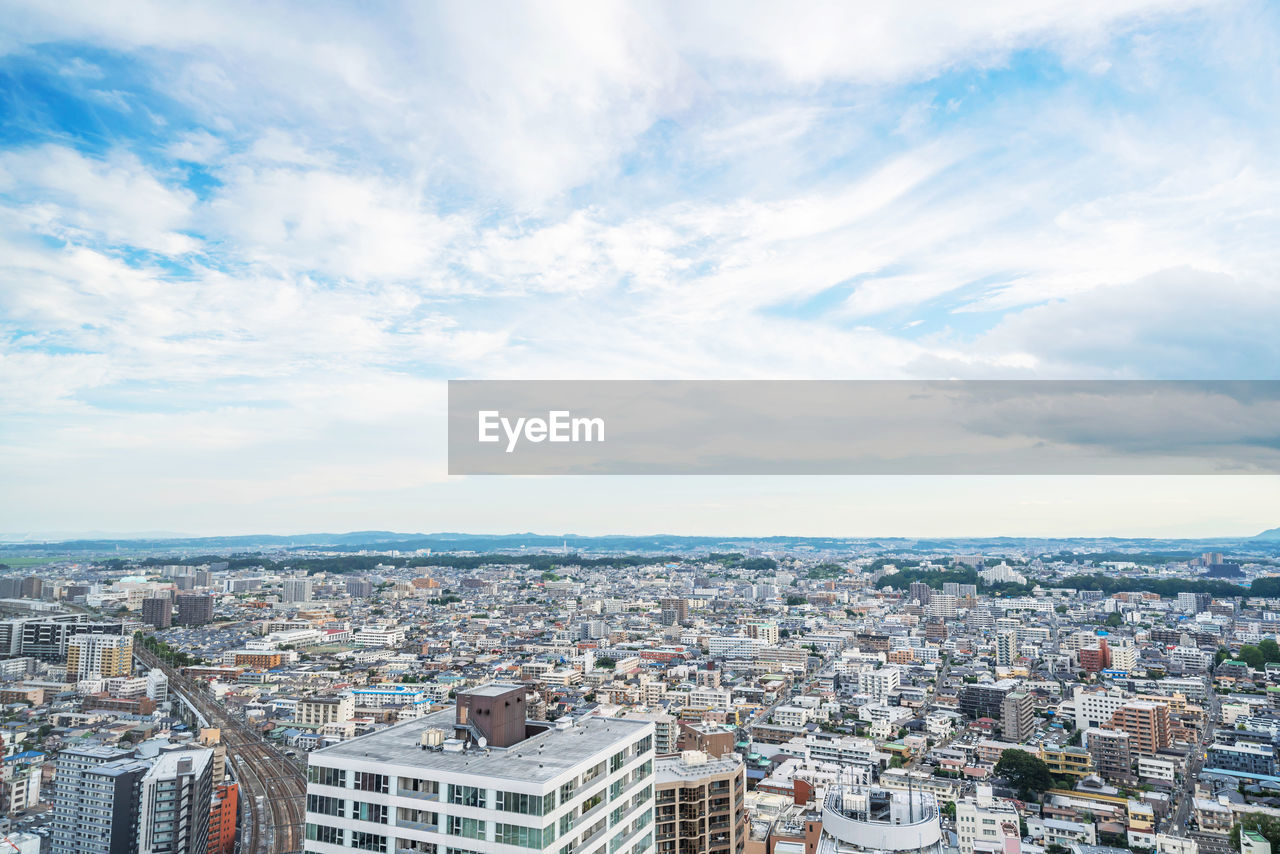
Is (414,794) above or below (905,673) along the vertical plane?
above

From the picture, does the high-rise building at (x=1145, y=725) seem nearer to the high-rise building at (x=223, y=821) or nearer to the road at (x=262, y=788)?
the road at (x=262, y=788)

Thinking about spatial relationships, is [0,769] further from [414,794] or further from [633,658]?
[633,658]

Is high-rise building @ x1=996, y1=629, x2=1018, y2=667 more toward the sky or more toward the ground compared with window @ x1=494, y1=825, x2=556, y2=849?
more toward the ground

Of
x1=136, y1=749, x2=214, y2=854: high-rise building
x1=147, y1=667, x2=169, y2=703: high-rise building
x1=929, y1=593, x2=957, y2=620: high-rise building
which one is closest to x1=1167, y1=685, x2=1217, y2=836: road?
x1=136, y1=749, x2=214, y2=854: high-rise building

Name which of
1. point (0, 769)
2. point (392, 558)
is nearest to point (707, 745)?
point (0, 769)

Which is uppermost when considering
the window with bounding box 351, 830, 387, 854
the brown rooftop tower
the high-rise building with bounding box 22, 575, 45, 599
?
the brown rooftop tower

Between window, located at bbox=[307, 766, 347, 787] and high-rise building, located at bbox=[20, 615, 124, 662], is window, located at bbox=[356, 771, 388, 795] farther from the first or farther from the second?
high-rise building, located at bbox=[20, 615, 124, 662]
